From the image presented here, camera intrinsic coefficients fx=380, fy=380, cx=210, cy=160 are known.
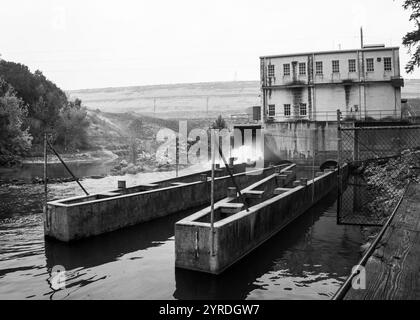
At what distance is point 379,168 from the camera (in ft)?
91.7

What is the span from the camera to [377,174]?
25.9m

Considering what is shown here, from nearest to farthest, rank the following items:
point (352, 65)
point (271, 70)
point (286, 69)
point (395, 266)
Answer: point (395, 266), point (352, 65), point (286, 69), point (271, 70)

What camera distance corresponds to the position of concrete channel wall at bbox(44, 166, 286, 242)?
1352cm

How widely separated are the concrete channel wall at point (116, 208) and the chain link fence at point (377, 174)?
789 cm

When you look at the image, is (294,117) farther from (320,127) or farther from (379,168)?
(379,168)

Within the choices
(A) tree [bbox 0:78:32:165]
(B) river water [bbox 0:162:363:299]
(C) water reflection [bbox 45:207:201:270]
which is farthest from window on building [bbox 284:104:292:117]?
(A) tree [bbox 0:78:32:165]

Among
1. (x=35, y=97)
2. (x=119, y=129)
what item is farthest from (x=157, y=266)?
(x=119, y=129)

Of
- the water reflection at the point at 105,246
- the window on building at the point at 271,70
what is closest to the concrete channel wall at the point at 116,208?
the water reflection at the point at 105,246

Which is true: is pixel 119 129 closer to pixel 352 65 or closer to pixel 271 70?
pixel 271 70

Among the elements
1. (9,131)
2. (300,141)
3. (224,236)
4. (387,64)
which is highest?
(387,64)

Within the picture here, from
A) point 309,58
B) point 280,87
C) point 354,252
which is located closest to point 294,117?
point 280,87

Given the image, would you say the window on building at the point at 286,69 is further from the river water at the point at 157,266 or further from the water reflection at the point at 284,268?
the water reflection at the point at 284,268

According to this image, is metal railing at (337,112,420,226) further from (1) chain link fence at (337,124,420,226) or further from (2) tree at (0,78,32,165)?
(2) tree at (0,78,32,165)

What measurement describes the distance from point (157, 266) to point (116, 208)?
4.66m
